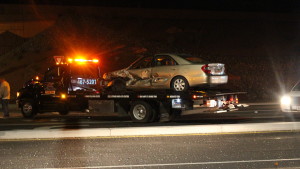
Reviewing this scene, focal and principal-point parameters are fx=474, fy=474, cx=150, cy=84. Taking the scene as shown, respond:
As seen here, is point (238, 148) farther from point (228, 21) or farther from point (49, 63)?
point (228, 21)

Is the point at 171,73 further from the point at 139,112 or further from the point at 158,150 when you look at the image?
the point at 158,150

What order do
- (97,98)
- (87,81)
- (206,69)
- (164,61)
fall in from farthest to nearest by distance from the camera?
1. (87,81)
2. (97,98)
3. (164,61)
4. (206,69)

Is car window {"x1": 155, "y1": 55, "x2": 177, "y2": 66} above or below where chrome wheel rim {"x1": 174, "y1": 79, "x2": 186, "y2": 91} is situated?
above

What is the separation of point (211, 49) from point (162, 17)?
9340mm

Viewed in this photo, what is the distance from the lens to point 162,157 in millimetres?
9422

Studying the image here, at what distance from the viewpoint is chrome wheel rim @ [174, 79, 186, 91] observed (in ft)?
49.4

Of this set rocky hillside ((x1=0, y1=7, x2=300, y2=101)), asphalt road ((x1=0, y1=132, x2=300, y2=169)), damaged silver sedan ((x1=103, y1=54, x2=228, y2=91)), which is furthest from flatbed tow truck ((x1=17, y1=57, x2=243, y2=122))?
rocky hillside ((x1=0, y1=7, x2=300, y2=101))

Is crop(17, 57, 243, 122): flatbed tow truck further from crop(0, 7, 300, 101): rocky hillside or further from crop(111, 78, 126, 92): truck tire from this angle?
Answer: crop(0, 7, 300, 101): rocky hillside

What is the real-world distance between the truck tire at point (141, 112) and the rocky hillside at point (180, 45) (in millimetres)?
10645

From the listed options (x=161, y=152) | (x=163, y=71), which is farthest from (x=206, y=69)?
(x=161, y=152)

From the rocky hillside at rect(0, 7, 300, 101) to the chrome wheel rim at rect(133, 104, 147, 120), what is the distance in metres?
10.6

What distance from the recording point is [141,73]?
15.4 m

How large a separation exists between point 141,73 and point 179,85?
4.30 ft

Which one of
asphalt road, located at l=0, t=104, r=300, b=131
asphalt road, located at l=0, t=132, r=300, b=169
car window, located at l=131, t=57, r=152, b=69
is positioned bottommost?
asphalt road, located at l=0, t=132, r=300, b=169
